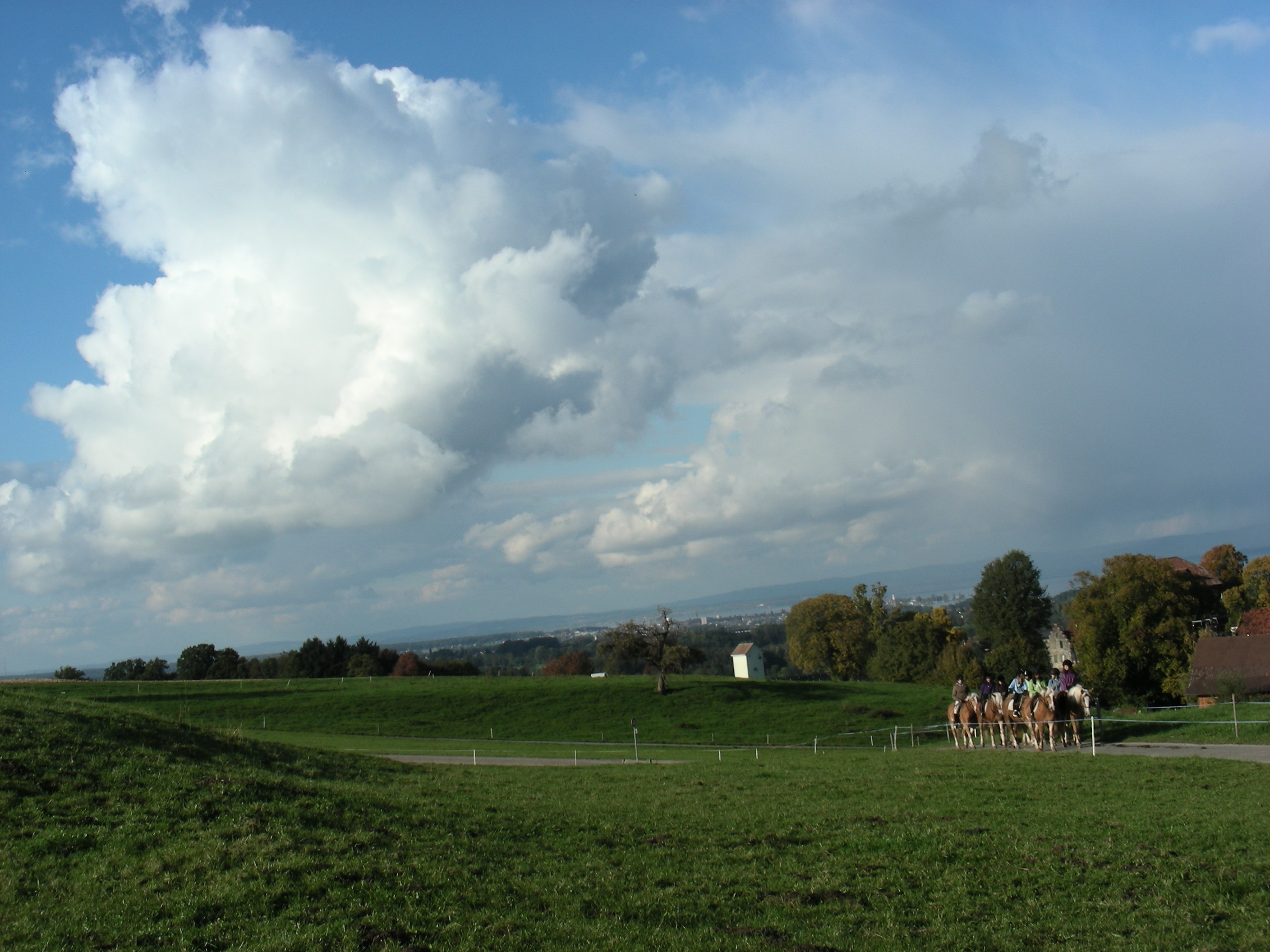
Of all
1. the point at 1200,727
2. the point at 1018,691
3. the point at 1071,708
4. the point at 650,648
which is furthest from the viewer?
the point at 650,648

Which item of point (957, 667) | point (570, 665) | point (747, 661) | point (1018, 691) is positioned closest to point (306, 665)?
point (570, 665)

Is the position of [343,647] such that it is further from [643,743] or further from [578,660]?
[643,743]

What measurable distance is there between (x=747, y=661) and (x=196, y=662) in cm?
8262

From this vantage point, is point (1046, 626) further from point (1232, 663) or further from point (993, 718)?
point (993, 718)

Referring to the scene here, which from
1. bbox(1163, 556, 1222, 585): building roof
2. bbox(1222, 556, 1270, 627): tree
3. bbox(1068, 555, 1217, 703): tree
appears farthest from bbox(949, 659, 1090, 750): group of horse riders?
bbox(1163, 556, 1222, 585): building roof

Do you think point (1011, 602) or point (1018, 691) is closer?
point (1018, 691)

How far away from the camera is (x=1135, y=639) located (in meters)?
65.5

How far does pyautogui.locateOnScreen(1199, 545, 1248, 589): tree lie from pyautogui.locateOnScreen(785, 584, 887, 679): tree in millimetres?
42256

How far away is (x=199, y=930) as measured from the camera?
9.26 metres

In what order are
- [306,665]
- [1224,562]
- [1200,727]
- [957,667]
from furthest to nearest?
[306,665]
[1224,562]
[957,667]
[1200,727]

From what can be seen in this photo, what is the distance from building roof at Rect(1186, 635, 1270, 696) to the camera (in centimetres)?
4947

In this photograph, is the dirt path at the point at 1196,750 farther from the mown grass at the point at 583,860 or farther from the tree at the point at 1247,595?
the tree at the point at 1247,595

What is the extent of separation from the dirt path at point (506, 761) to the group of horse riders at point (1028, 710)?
41.1ft

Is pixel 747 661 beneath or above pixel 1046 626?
beneath
